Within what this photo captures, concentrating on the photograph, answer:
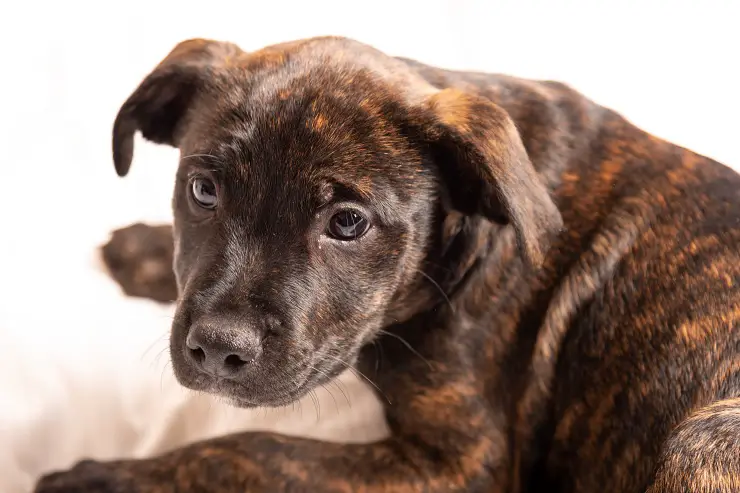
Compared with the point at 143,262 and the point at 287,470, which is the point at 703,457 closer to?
the point at 287,470

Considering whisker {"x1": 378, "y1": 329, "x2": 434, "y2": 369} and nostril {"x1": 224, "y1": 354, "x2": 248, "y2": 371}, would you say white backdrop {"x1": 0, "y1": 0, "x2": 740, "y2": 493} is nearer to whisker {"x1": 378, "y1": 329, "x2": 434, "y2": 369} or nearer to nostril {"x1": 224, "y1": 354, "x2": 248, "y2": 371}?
whisker {"x1": 378, "y1": 329, "x2": 434, "y2": 369}

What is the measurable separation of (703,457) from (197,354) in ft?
4.03

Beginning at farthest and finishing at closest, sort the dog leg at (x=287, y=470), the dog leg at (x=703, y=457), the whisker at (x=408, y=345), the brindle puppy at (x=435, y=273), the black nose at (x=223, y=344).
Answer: the whisker at (x=408, y=345) < the dog leg at (x=287, y=470) < the brindle puppy at (x=435, y=273) < the black nose at (x=223, y=344) < the dog leg at (x=703, y=457)

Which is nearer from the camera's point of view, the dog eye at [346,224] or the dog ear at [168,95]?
the dog eye at [346,224]

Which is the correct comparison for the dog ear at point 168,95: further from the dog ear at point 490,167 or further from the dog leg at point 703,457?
the dog leg at point 703,457

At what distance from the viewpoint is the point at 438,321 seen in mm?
2674

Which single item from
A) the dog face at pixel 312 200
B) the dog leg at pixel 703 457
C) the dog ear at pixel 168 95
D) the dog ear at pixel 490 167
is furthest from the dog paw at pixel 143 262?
the dog leg at pixel 703 457

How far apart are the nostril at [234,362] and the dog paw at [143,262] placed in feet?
3.71

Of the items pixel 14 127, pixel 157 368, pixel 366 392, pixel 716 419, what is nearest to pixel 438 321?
pixel 366 392

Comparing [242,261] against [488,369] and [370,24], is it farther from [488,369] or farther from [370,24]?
[370,24]

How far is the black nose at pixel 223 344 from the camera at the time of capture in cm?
220

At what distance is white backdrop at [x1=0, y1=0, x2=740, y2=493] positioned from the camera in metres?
3.00

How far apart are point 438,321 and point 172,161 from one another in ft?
5.14

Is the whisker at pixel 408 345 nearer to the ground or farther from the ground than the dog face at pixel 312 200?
nearer to the ground
